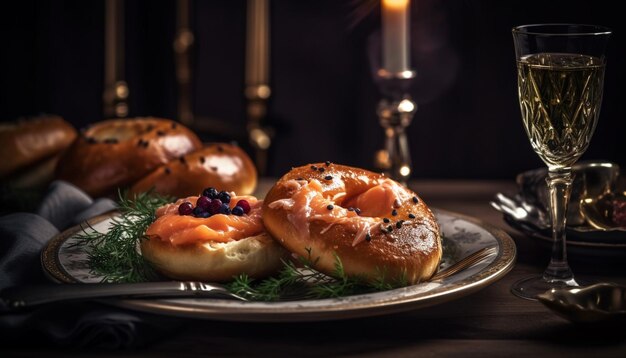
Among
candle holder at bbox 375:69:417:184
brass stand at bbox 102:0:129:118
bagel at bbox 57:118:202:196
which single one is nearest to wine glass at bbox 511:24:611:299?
candle holder at bbox 375:69:417:184

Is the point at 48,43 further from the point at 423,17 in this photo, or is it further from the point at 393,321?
the point at 393,321

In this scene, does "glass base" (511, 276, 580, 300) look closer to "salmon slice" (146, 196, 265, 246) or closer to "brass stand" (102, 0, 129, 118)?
"salmon slice" (146, 196, 265, 246)

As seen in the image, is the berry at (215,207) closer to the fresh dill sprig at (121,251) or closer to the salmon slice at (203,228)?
the salmon slice at (203,228)

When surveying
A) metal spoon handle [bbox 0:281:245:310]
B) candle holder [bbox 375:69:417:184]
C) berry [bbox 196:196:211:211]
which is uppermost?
candle holder [bbox 375:69:417:184]

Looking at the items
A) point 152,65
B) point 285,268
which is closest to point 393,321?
point 285,268

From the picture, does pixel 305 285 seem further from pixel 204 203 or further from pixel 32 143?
pixel 32 143

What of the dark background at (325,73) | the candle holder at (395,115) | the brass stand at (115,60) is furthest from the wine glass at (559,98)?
the brass stand at (115,60)

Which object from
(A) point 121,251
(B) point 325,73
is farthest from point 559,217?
(B) point 325,73
